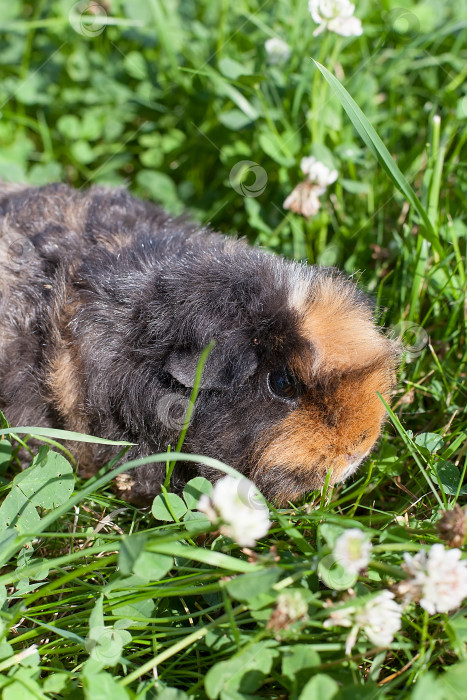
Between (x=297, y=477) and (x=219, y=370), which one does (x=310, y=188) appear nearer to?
(x=219, y=370)

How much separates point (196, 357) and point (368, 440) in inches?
28.8

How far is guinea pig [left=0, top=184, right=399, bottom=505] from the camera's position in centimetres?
241

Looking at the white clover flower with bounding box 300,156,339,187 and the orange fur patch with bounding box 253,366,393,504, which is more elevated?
the white clover flower with bounding box 300,156,339,187

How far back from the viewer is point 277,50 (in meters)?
4.04

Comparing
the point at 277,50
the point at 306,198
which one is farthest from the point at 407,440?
the point at 277,50

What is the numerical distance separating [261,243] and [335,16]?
4.27 ft

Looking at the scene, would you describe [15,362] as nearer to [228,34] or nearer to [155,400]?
[155,400]

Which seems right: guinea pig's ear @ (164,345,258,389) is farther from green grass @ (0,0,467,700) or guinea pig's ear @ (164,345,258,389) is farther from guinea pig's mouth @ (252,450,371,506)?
green grass @ (0,0,467,700)

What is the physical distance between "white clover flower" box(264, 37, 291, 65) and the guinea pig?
1.65 m

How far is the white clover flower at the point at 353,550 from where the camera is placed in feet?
5.73

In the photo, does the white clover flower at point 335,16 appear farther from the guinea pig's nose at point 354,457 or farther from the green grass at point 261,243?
the guinea pig's nose at point 354,457

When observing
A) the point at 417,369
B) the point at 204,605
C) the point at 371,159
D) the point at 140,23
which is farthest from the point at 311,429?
the point at 140,23

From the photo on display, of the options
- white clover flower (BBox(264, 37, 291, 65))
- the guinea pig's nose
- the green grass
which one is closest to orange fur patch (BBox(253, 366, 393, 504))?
the guinea pig's nose

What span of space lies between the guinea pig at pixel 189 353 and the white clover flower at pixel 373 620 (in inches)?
26.0
